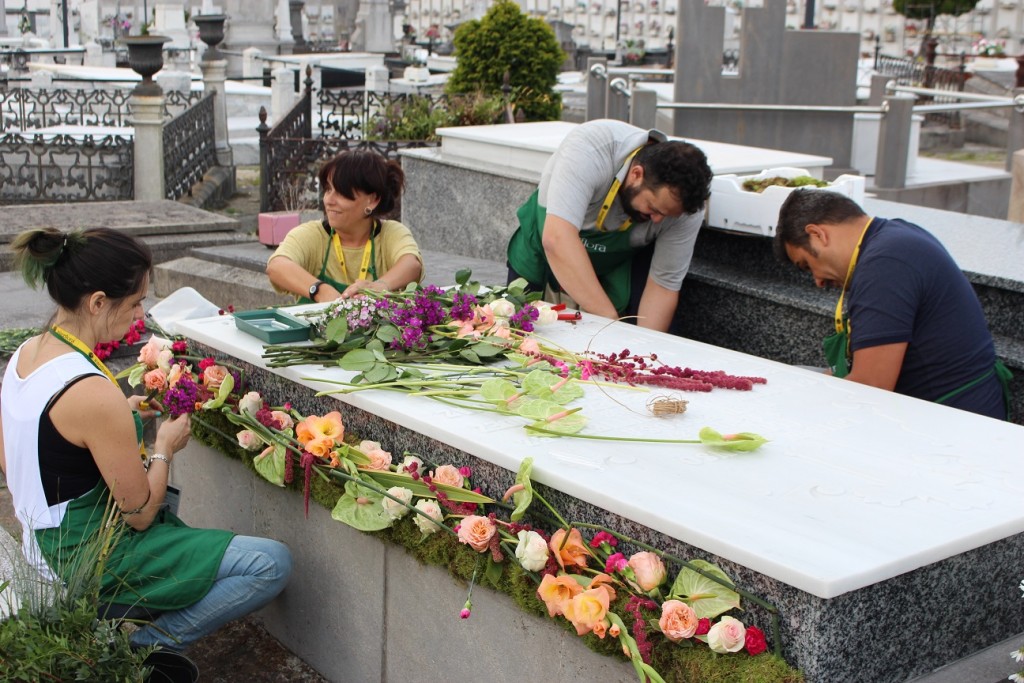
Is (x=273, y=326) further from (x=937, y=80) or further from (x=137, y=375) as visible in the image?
(x=937, y=80)

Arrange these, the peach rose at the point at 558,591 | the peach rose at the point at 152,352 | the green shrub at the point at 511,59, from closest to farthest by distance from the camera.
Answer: the peach rose at the point at 558,591 < the peach rose at the point at 152,352 < the green shrub at the point at 511,59

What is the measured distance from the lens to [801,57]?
10773 mm

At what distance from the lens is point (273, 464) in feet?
10.6

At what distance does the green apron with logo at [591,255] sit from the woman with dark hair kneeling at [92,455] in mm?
1730

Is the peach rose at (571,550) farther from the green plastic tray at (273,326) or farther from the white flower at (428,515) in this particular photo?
the green plastic tray at (273,326)

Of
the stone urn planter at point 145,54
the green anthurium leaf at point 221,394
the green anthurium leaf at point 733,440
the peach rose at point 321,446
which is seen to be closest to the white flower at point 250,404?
the green anthurium leaf at point 221,394

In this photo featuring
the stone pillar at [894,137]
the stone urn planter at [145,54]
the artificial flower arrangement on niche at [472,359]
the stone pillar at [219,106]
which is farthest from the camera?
the stone pillar at [219,106]

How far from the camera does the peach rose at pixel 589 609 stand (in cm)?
221

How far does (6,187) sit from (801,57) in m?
8.02

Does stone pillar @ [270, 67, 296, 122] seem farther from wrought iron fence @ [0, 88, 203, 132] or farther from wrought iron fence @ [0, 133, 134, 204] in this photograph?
wrought iron fence @ [0, 133, 134, 204]

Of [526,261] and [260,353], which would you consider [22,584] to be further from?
[526,261]

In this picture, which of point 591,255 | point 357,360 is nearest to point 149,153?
point 591,255

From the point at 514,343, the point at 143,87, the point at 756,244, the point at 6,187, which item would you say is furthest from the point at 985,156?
the point at 514,343

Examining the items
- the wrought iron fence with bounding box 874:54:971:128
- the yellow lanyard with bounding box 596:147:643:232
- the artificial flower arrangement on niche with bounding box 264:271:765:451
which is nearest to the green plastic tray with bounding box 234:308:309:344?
the artificial flower arrangement on niche with bounding box 264:271:765:451
